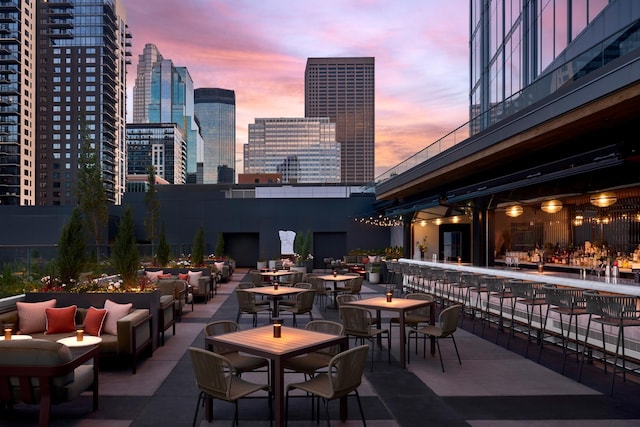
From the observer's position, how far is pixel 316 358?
616 cm

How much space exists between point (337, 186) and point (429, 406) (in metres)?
27.2

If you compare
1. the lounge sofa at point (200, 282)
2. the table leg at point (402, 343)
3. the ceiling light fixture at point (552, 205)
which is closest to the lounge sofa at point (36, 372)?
the table leg at point (402, 343)

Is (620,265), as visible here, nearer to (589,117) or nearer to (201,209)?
(589,117)

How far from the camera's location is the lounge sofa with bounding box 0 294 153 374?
7.39 m

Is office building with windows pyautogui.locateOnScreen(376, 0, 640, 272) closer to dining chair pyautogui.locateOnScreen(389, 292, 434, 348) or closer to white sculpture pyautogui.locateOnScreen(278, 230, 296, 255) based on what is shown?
dining chair pyautogui.locateOnScreen(389, 292, 434, 348)

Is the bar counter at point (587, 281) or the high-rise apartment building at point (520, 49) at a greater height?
the high-rise apartment building at point (520, 49)

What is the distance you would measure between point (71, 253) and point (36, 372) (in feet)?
15.1

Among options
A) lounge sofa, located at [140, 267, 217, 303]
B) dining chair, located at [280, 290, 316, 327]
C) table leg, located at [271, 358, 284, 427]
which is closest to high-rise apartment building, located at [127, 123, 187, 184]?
lounge sofa, located at [140, 267, 217, 303]

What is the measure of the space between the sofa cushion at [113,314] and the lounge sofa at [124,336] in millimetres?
64

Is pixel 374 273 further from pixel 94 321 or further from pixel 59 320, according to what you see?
pixel 59 320

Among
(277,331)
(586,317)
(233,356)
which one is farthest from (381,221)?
(277,331)

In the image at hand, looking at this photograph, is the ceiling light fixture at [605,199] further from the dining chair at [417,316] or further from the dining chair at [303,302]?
the dining chair at [303,302]

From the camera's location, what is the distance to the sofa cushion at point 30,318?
25.7 ft

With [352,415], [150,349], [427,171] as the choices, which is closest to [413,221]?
[427,171]
